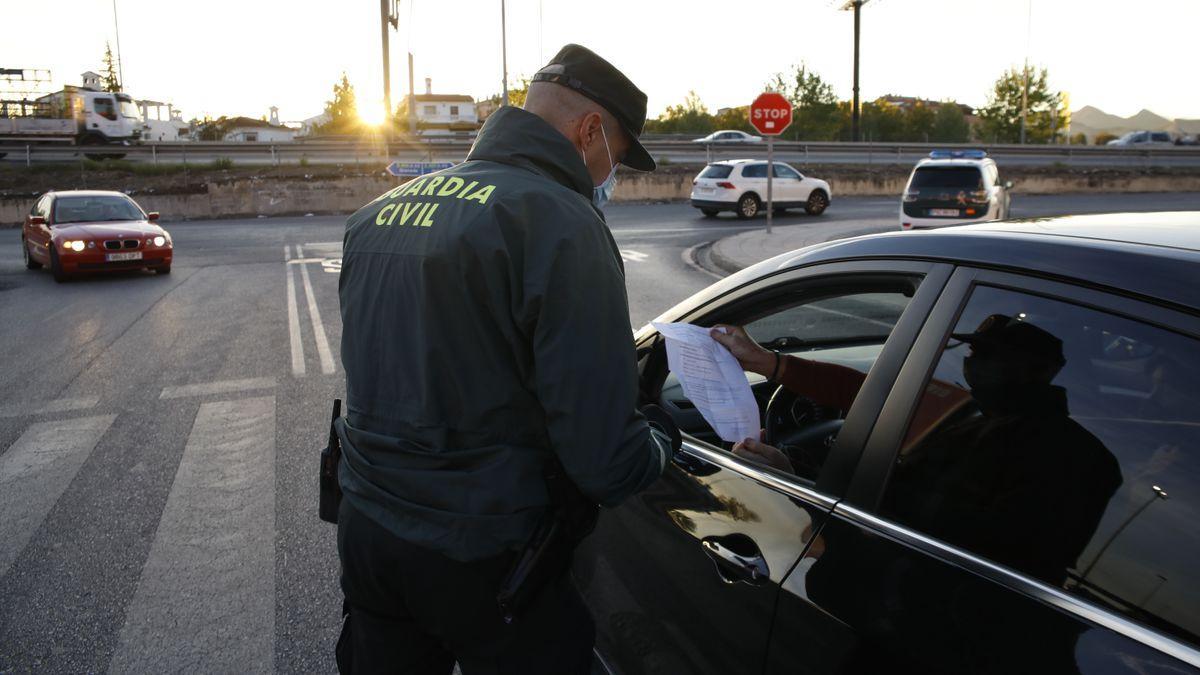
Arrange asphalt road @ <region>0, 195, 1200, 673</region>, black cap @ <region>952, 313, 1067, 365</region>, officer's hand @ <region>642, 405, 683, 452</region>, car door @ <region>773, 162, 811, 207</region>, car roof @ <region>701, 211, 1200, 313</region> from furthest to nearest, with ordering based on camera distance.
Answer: car door @ <region>773, 162, 811, 207</region> → asphalt road @ <region>0, 195, 1200, 673</region> → officer's hand @ <region>642, 405, 683, 452</region> → black cap @ <region>952, 313, 1067, 365</region> → car roof @ <region>701, 211, 1200, 313</region>

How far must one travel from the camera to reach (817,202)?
86.9 feet

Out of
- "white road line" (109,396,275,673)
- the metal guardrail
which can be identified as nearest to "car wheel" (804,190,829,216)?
the metal guardrail

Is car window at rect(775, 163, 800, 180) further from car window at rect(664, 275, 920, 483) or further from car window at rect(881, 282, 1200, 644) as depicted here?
car window at rect(881, 282, 1200, 644)

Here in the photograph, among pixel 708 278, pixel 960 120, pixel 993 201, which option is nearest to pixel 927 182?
pixel 993 201

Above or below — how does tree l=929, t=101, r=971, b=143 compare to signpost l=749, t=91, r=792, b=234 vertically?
above

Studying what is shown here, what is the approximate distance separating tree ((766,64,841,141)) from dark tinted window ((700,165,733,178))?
42217mm

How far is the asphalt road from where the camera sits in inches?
133

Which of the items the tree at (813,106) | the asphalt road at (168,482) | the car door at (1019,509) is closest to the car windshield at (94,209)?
the asphalt road at (168,482)

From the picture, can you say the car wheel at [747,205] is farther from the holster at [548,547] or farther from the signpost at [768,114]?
the holster at [548,547]

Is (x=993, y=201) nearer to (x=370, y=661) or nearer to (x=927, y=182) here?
(x=927, y=182)

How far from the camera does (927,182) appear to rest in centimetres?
1723

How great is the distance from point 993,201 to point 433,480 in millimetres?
17532

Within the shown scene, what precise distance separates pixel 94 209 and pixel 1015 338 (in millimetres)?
17221

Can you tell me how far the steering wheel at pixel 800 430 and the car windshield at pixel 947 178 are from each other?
15.8 meters
